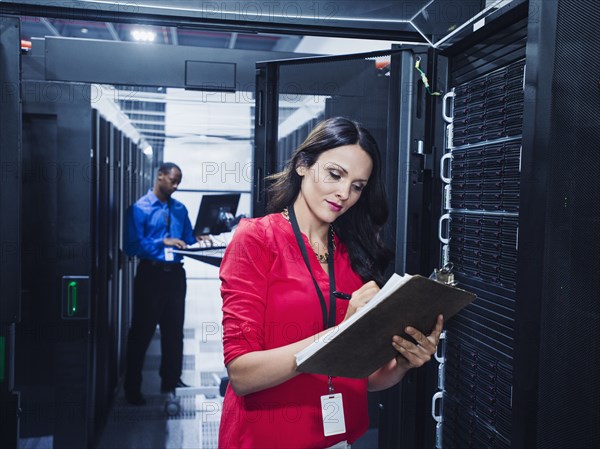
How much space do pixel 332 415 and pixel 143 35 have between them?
18.4 feet

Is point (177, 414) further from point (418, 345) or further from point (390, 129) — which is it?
point (418, 345)

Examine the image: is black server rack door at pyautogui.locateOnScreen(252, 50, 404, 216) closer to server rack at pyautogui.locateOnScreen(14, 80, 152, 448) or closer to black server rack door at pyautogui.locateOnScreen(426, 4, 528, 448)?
black server rack door at pyautogui.locateOnScreen(426, 4, 528, 448)

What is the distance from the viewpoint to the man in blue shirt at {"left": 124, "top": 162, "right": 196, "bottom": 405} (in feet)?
13.5

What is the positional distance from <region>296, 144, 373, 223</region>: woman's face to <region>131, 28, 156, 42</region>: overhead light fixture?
503cm

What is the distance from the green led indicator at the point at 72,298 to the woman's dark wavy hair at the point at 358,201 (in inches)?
62.1

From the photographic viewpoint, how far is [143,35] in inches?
240

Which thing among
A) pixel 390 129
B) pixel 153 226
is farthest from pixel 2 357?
pixel 153 226

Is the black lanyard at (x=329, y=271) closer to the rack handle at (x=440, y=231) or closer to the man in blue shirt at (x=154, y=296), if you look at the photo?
the rack handle at (x=440, y=231)

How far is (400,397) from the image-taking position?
7.22 feet

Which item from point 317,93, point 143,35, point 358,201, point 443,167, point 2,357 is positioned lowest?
point 2,357

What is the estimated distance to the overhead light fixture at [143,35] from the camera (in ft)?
19.6

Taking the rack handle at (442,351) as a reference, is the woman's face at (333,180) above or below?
above

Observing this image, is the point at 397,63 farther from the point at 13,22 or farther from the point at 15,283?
the point at 15,283

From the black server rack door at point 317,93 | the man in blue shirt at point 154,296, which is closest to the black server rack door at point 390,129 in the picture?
the black server rack door at point 317,93
